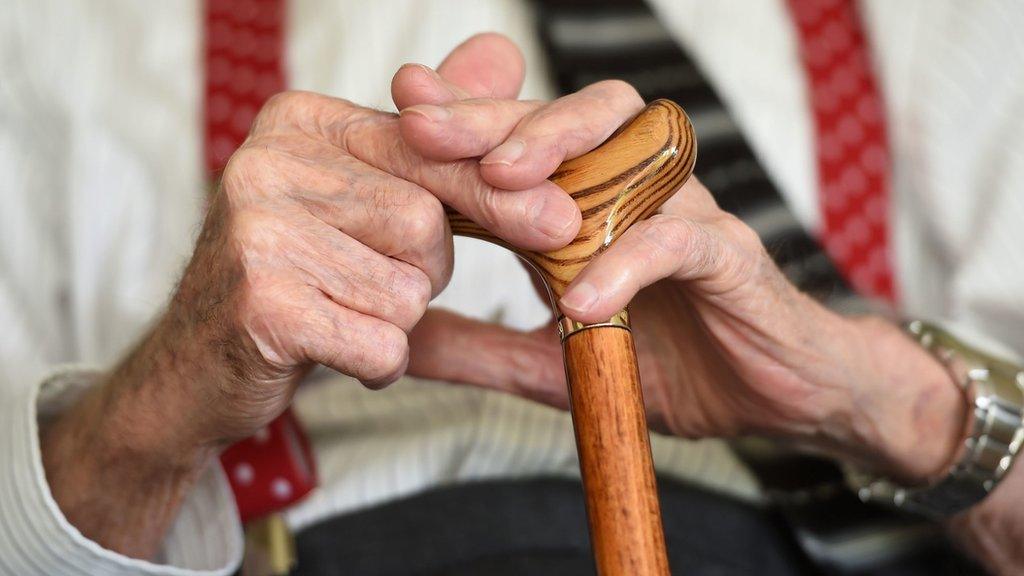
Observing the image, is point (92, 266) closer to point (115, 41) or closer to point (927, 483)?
point (115, 41)

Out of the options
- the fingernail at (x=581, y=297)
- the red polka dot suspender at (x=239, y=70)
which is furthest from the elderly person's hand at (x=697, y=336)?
the red polka dot suspender at (x=239, y=70)

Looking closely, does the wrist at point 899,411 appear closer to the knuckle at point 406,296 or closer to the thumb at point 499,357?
the thumb at point 499,357

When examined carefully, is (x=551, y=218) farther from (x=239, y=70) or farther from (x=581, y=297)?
(x=239, y=70)

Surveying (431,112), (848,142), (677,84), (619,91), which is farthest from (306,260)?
(848,142)

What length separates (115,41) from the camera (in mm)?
1124

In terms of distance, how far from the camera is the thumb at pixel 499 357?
78 centimetres

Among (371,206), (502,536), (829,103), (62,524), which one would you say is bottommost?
(502,536)

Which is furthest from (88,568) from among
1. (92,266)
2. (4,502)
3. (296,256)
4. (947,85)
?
A: (947,85)

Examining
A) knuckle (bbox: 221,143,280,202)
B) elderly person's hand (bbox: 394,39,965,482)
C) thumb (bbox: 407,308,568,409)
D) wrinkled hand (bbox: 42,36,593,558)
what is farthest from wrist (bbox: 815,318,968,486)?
knuckle (bbox: 221,143,280,202)

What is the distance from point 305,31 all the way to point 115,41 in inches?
8.1

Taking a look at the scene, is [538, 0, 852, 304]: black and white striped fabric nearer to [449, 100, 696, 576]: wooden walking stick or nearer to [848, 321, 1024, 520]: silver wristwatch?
[848, 321, 1024, 520]: silver wristwatch

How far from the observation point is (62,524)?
2.26 ft

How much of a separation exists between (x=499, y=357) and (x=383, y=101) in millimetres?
317

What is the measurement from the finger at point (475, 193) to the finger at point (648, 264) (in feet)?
0.10
